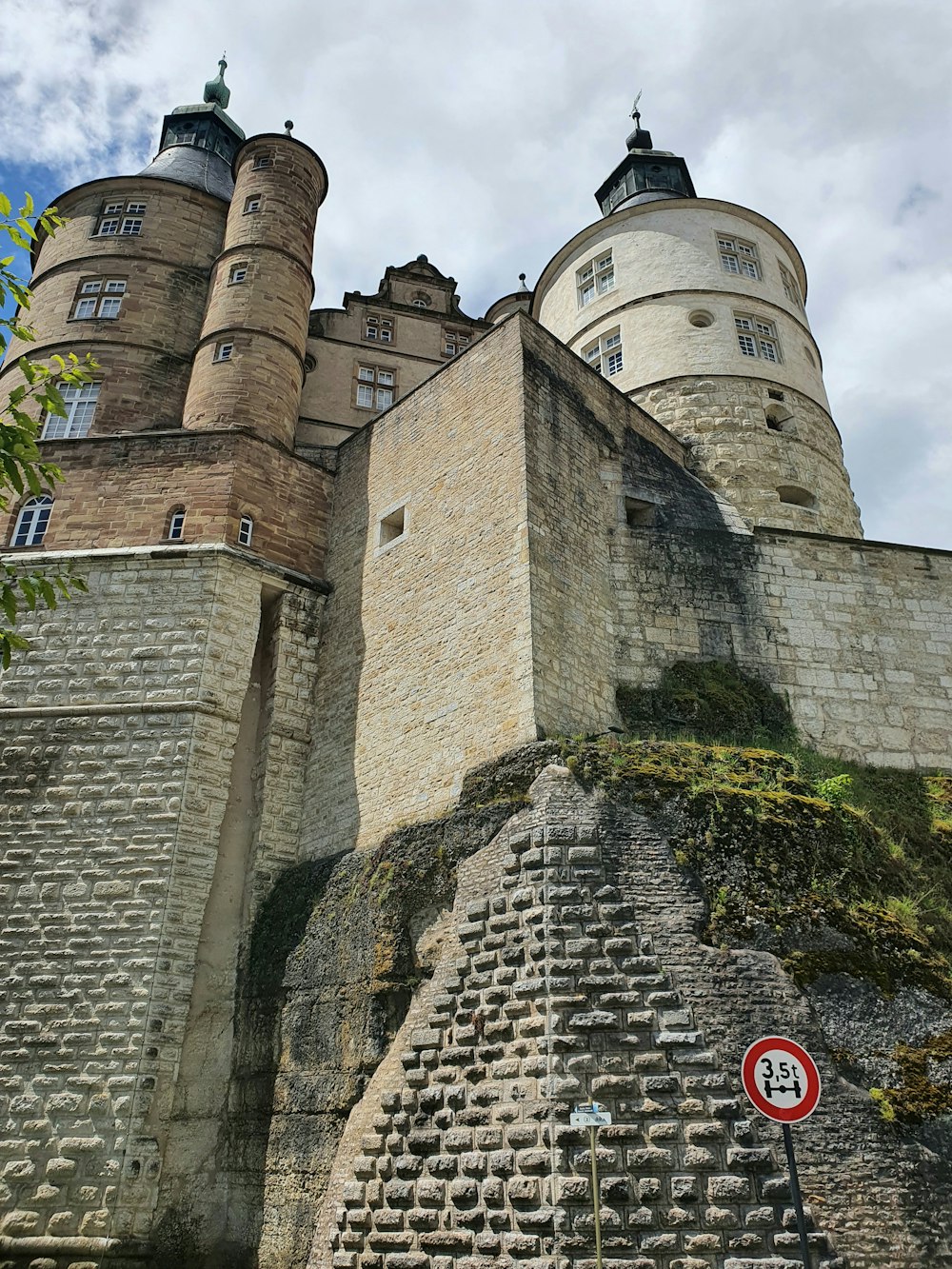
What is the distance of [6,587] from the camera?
6.02 m

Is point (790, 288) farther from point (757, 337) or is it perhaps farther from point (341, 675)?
point (341, 675)

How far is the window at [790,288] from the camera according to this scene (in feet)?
69.5

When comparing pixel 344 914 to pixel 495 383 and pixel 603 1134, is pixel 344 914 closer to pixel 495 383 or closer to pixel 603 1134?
pixel 603 1134

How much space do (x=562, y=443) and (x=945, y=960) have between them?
7.92 metres

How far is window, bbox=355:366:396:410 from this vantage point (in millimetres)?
21469

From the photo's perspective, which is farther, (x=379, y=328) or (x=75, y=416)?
(x=379, y=328)

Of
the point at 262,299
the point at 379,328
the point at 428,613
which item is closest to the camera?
the point at 428,613

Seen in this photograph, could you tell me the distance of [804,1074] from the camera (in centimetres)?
657

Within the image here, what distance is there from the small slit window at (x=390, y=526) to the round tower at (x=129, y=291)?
557cm

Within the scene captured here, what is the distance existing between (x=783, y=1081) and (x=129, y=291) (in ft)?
60.9

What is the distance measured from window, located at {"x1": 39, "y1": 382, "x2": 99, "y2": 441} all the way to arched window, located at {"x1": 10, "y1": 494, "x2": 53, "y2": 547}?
2.98m

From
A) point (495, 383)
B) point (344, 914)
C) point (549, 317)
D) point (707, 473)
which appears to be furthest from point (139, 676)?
point (549, 317)

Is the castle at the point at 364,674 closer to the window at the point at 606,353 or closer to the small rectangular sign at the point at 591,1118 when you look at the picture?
the window at the point at 606,353

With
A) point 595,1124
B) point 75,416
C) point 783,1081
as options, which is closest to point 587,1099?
point 595,1124
